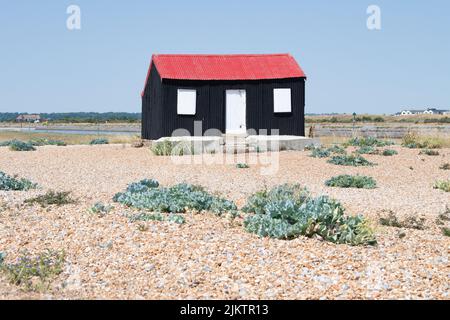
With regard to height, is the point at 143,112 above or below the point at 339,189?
above

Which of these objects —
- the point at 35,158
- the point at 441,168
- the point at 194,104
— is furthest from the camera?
the point at 194,104

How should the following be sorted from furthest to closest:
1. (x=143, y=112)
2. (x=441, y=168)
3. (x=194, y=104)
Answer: (x=143, y=112) < (x=194, y=104) < (x=441, y=168)

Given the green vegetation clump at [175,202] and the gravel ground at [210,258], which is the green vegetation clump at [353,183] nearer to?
the gravel ground at [210,258]

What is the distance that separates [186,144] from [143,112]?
273 inches

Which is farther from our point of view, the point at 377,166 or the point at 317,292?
the point at 377,166

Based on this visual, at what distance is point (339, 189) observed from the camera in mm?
14188

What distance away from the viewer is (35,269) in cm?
670

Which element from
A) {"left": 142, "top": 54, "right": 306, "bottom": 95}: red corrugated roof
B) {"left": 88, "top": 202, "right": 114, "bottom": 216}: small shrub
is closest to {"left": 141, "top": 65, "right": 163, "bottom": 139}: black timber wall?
{"left": 142, "top": 54, "right": 306, "bottom": 95}: red corrugated roof

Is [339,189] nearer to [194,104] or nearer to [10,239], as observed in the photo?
[10,239]

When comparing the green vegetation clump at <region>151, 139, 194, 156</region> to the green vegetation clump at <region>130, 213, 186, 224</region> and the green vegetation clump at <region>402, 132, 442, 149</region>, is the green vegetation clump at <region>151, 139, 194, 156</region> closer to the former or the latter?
the green vegetation clump at <region>402, 132, 442, 149</region>

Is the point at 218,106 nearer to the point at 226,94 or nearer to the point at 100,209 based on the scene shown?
the point at 226,94

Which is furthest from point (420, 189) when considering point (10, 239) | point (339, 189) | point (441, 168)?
point (10, 239)

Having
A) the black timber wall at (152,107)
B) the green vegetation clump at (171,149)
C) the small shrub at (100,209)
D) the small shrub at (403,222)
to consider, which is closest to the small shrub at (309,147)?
the green vegetation clump at (171,149)

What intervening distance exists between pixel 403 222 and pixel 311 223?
7.61 ft
